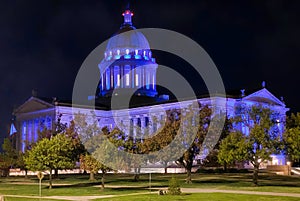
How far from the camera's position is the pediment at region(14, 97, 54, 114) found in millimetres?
134075

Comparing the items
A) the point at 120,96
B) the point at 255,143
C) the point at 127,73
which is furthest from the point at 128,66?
the point at 255,143

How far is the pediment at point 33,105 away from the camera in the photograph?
440ft

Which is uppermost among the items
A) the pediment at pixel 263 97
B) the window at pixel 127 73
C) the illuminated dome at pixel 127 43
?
the illuminated dome at pixel 127 43

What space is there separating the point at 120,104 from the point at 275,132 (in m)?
87.3

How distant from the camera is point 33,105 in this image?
452 ft

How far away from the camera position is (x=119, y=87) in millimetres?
155375

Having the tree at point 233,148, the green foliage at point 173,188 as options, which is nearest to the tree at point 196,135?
the tree at point 233,148

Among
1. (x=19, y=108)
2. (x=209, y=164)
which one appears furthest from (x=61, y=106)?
(x=209, y=164)

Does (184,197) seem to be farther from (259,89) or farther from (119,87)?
(119,87)

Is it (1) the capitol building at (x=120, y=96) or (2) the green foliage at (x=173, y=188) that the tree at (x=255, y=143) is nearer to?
(2) the green foliage at (x=173, y=188)

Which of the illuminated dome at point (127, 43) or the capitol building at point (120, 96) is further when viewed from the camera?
the illuminated dome at point (127, 43)

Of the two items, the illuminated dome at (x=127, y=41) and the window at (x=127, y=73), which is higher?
the illuminated dome at (x=127, y=41)

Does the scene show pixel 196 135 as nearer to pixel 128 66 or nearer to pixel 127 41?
pixel 128 66

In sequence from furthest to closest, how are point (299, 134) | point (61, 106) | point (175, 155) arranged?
point (61, 106), point (175, 155), point (299, 134)
